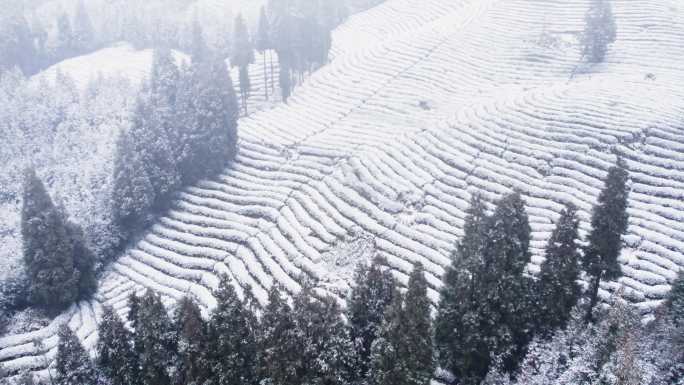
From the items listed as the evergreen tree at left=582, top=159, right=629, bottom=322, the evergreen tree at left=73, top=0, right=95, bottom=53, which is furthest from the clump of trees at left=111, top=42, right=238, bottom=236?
the evergreen tree at left=73, top=0, right=95, bottom=53

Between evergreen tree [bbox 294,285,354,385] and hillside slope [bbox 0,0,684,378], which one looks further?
hillside slope [bbox 0,0,684,378]

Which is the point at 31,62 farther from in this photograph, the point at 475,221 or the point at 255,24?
the point at 475,221

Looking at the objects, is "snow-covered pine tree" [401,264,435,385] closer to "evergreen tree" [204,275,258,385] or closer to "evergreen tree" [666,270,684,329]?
"evergreen tree" [204,275,258,385]

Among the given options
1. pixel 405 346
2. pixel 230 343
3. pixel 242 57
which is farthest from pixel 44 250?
pixel 242 57

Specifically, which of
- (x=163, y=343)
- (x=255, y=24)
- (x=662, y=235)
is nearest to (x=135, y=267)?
(x=163, y=343)

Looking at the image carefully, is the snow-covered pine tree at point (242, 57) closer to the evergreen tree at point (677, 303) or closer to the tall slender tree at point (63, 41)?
the tall slender tree at point (63, 41)

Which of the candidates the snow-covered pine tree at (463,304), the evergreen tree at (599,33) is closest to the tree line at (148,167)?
the snow-covered pine tree at (463,304)

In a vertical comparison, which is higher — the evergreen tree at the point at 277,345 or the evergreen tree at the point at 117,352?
the evergreen tree at the point at 277,345
